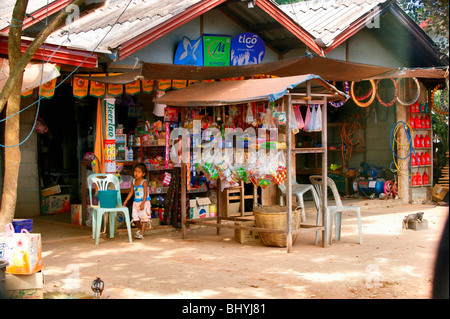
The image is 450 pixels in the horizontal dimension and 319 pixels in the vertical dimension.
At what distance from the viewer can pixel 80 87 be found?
27.7 ft

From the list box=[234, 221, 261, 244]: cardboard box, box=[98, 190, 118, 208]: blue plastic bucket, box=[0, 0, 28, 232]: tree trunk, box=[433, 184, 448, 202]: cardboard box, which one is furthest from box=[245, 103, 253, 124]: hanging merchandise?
box=[433, 184, 448, 202]: cardboard box

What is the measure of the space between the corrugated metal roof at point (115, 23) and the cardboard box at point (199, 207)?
318cm

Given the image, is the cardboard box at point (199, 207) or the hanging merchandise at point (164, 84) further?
the cardboard box at point (199, 207)

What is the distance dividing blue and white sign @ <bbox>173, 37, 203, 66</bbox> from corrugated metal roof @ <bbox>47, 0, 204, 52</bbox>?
26.6 inches

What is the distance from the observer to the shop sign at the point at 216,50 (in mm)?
9742

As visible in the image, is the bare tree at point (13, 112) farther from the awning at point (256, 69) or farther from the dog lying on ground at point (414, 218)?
the dog lying on ground at point (414, 218)

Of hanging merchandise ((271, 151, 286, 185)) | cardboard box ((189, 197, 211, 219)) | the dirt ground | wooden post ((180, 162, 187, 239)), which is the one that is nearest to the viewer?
the dirt ground

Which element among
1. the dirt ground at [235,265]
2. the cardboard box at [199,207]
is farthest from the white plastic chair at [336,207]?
the cardboard box at [199,207]

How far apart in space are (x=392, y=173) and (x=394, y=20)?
3944 millimetres

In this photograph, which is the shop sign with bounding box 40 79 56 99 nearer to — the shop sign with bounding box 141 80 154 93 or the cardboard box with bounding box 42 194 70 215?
the shop sign with bounding box 141 80 154 93

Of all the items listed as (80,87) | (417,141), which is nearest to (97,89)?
(80,87)

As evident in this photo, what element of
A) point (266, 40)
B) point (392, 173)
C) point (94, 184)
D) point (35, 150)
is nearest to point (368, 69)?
point (266, 40)

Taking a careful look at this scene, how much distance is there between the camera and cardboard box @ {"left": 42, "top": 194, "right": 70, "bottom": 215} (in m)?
11.1

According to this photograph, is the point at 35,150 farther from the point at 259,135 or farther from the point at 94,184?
the point at 259,135
